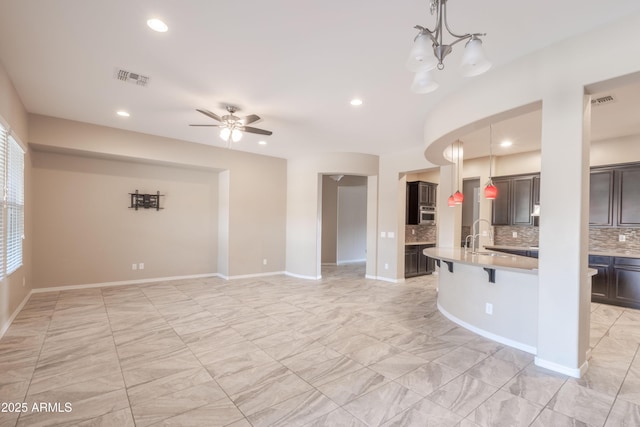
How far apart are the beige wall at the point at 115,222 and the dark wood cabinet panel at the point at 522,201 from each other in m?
6.65

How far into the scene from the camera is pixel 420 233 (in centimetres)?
806

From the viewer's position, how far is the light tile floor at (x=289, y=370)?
6.95ft

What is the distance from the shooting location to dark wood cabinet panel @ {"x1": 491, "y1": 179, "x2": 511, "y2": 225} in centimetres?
641

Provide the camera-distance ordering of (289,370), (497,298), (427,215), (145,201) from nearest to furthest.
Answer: (289,370)
(497,298)
(145,201)
(427,215)

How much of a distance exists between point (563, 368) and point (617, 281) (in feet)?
11.5

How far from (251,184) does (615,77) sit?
242 inches

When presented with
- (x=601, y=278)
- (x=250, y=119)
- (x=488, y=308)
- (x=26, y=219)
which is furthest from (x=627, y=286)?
Result: (x=26, y=219)

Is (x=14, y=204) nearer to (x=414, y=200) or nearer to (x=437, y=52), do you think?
(x=437, y=52)

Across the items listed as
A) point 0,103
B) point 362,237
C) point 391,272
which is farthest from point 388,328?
point 362,237

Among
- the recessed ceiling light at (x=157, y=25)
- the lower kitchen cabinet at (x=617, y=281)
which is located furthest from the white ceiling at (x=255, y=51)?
the lower kitchen cabinet at (x=617, y=281)

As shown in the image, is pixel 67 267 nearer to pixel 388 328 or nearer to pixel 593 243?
pixel 388 328

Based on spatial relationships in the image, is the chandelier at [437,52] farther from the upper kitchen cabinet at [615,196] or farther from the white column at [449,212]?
the upper kitchen cabinet at [615,196]

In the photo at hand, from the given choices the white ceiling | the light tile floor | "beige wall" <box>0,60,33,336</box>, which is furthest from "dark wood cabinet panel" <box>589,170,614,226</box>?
"beige wall" <box>0,60,33,336</box>

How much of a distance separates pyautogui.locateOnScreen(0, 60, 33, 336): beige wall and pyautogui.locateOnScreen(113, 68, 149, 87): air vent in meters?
1.14
